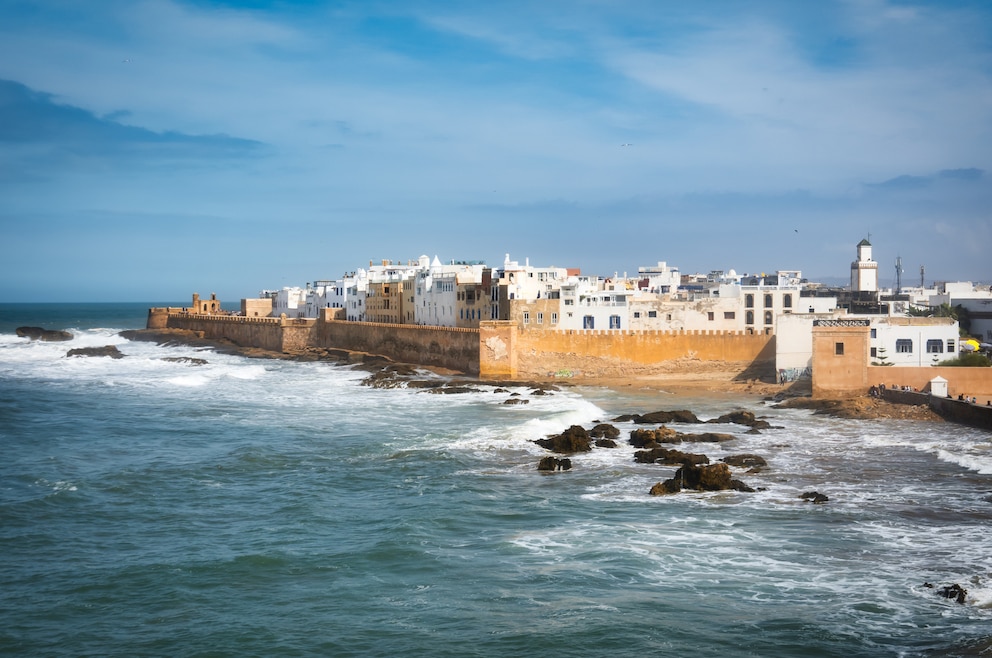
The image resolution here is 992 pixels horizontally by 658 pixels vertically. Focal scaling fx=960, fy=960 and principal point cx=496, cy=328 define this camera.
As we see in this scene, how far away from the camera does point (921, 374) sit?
30828 mm

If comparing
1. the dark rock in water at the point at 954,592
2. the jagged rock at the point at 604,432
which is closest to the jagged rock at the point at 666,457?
the jagged rock at the point at 604,432

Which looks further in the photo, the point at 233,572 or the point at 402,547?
the point at 402,547

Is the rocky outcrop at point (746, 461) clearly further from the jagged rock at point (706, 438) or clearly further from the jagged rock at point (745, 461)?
the jagged rock at point (706, 438)

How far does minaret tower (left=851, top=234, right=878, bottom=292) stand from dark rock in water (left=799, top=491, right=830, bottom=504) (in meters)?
36.7

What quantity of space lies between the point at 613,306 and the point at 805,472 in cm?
2348

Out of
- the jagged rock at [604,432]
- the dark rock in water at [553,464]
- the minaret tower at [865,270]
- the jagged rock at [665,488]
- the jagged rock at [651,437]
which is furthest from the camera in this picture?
the minaret tower at [865,270]

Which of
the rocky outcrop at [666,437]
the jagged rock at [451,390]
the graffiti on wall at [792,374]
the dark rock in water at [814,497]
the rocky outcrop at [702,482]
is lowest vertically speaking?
the dark rock in water at [814,497]

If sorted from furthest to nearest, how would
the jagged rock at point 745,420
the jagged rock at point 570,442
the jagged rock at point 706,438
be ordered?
the jagged rock at point 745,420 < the jagged rock at point 706,438 < the jagged rock at point 570,442

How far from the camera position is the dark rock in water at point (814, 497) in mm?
17094

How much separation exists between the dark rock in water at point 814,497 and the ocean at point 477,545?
0.27 meters

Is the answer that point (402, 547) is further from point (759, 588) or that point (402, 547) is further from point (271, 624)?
point (759, 588)

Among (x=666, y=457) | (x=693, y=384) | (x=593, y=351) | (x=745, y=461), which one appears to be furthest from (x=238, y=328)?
(x=745, y=461)

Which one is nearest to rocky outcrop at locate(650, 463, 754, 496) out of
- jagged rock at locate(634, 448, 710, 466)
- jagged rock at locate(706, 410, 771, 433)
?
jagged rock at locate(634, 448, 710, 466)

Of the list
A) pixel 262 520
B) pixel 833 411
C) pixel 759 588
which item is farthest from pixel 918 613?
pixel 833 411
